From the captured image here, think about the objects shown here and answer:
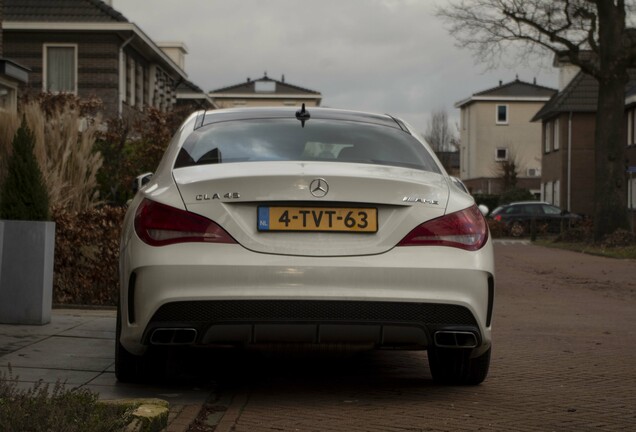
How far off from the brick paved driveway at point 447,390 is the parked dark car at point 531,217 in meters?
36.3

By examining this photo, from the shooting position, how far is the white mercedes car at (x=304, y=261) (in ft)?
18.2

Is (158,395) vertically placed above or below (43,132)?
below

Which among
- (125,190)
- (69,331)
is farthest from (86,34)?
(69,331)

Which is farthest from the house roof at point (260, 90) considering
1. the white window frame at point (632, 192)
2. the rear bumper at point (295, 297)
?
the rear bumper at point (295, 297)

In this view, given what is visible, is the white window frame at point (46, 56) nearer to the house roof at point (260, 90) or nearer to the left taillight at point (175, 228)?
the left taillight at point (175, 228)

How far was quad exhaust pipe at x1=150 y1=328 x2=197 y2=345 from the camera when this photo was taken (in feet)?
18.4

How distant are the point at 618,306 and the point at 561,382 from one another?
6.97m

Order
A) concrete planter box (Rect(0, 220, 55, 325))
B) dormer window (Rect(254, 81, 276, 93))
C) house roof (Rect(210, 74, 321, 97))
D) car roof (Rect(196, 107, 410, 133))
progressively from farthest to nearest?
1. dormer window (Rect(254, 81, 276, 93))
2. house roof (Rect(210, 74, 321, 97))
3. concrete planter box (Rect(0, 220, 55, 325))
4. car roof (Rect(196, 107, 410, 133))

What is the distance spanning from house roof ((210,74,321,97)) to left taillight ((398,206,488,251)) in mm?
100498

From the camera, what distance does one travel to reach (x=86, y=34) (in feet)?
116

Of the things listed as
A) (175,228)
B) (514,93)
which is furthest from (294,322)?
(514,93)

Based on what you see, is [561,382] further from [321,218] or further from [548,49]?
[548,49]

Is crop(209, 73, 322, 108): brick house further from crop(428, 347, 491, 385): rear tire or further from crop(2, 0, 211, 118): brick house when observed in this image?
crop(428, 347, 491, 385): rear tire

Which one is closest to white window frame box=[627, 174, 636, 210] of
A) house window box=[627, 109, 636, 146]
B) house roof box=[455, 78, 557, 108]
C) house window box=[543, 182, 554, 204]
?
house window box=[627, 109, 636, 146]
